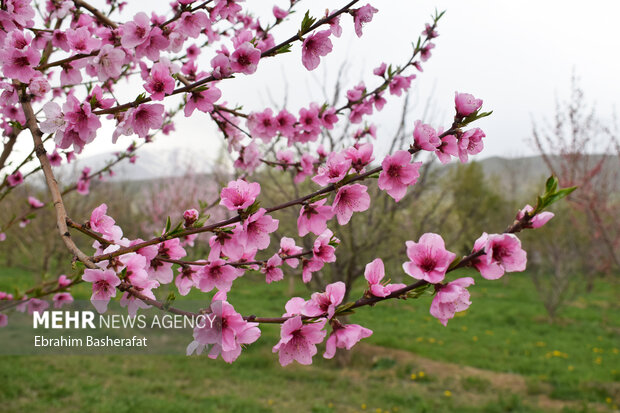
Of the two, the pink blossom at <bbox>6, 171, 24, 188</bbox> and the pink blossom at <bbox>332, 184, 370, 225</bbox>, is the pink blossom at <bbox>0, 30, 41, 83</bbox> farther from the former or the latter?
the pink blossom at <bbox>6, 171, 24, 188</bbox>

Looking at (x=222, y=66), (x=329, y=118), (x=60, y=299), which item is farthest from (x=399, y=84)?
(x=60, y=299)

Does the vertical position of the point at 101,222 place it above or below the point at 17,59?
below

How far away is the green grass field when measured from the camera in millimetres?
5871

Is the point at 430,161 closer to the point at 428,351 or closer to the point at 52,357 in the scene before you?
the point at 428,351

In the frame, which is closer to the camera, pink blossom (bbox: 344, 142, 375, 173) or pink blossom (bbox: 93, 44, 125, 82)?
pink blossom (bbox: 344, 142, 375, 173)

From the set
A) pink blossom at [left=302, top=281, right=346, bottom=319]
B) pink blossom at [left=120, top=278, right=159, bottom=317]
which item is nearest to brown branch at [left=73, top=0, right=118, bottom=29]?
pink blossom at [left=120, top=278, right=159, bottom=317]

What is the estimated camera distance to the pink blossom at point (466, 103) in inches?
50.3

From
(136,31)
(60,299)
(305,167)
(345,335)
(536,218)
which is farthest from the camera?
(60,299)

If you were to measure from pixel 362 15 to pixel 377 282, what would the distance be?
107 centimetres

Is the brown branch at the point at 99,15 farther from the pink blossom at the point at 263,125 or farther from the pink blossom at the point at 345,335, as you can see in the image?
the pink blossom at the point at 345,335

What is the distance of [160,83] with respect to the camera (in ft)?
5.09

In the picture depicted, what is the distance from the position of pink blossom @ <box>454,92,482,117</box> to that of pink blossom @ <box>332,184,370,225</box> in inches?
14.3

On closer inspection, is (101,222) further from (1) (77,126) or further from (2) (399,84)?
(2) (399,84)

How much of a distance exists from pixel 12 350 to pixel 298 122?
794 centimetres
